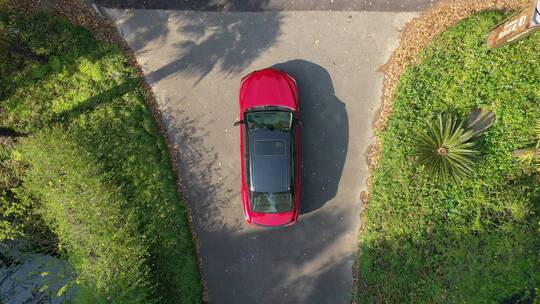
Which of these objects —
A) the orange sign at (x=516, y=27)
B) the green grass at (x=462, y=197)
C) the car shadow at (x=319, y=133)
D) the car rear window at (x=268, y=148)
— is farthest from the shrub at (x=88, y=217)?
the orange sign at (x=516, y=27)

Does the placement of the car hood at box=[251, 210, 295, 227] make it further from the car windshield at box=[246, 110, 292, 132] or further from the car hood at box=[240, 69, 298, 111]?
the car hood at box=[240, 69, 298, 111]

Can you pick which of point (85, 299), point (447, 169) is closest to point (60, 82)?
point (85, 299)

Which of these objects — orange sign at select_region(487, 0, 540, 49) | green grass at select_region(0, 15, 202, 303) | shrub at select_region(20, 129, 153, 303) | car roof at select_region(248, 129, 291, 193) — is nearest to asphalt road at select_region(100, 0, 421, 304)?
green grass at select_region(0, 15, 202, 303)

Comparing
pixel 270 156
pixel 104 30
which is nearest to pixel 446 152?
pixel 270 156

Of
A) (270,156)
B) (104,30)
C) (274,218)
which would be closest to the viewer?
(270,156)

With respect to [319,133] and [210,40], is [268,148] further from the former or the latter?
[210,40]

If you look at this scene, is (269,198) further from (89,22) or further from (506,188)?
(89,22)
